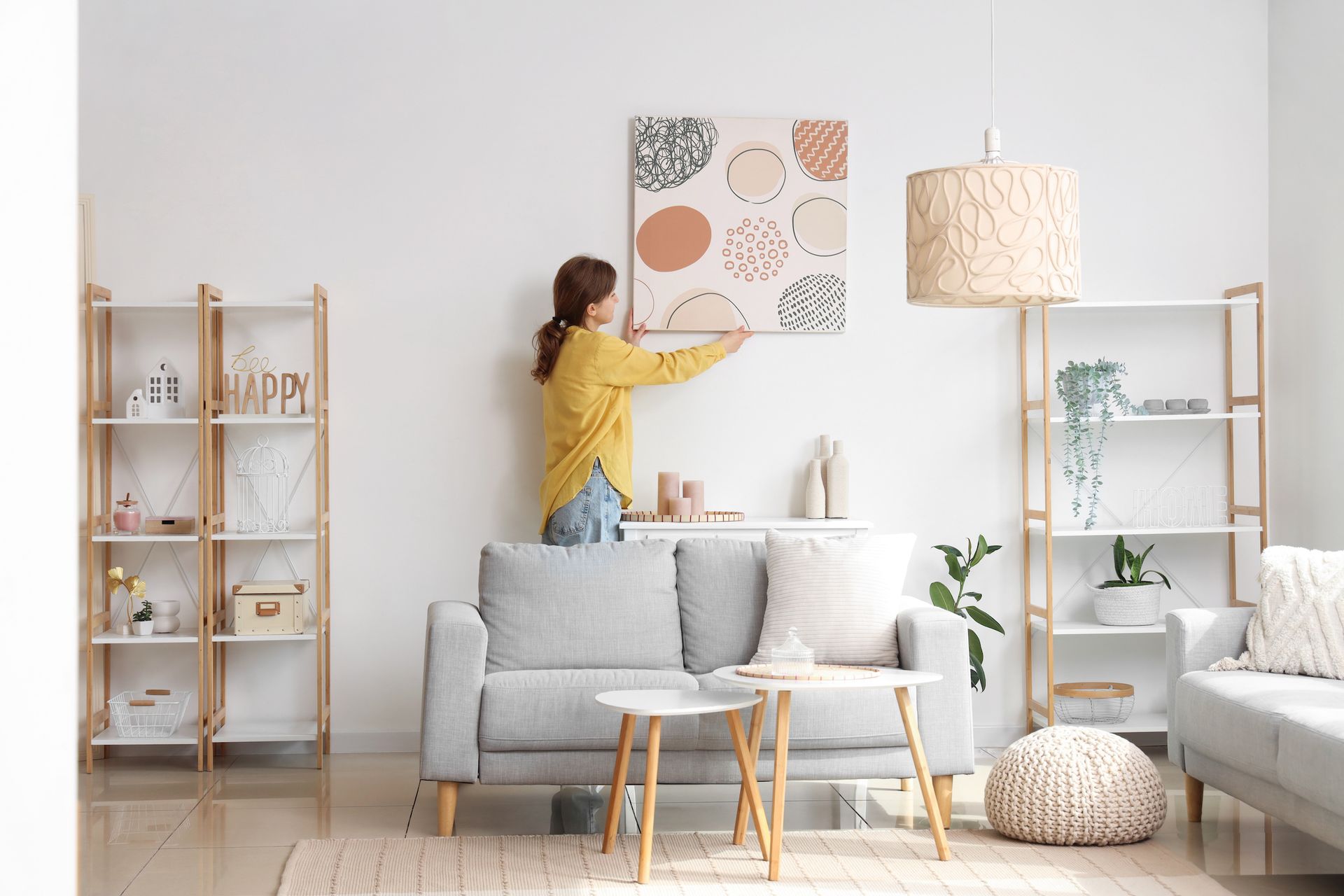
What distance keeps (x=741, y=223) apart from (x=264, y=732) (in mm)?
2607

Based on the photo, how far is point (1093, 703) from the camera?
4.53 m

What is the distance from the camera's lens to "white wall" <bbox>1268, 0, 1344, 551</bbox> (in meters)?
4.38

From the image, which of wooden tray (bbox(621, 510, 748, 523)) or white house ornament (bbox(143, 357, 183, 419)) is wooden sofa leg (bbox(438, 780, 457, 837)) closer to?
wooden tray (bbox(621, 510, 748, 523))

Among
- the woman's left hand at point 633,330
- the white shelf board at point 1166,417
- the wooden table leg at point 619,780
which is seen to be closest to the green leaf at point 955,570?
the white shelf board at point 1166,417

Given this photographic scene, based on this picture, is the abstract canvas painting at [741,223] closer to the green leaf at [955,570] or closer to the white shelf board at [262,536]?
the green leaf at [955,570]

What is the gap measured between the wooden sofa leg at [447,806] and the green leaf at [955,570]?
206 centimetres

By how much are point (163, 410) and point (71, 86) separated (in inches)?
126

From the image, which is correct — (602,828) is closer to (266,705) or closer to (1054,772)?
(1054,772)

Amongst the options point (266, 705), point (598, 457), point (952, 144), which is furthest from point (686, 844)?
point (952, 144)

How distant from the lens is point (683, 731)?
11.0ft

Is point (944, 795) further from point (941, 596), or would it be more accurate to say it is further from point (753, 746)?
point (941, 596)

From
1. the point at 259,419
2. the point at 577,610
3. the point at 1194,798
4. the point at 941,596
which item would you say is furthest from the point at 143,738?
the point at 1194,798

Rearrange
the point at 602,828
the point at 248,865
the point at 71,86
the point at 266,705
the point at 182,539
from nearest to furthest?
the point at 71,86 → the point at 248,865 → the point at 602,828 → the point at 182,539 → the point at 266,705

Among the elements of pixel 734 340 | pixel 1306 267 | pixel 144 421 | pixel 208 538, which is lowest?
pixel 208 538
